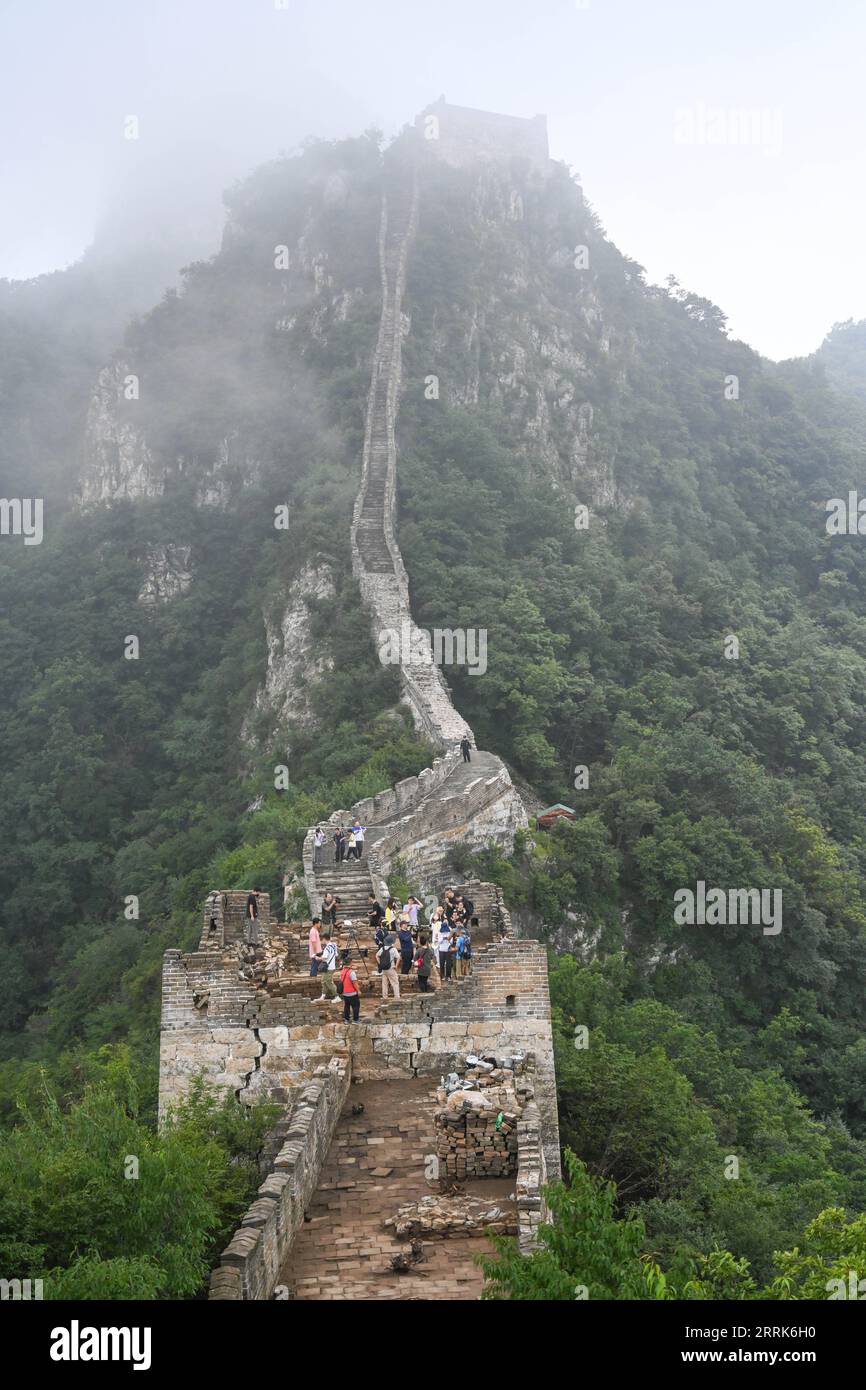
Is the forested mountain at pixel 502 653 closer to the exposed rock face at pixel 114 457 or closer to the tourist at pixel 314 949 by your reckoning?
the exposed rock face at pixel 114 457

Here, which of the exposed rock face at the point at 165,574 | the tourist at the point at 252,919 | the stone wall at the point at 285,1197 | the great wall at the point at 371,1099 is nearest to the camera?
the stone wall at the point at 285,1197

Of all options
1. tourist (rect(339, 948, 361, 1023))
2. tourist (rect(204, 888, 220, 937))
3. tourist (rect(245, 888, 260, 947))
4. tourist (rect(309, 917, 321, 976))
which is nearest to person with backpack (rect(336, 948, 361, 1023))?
tourist (rect(339, 948, 361, 1023))

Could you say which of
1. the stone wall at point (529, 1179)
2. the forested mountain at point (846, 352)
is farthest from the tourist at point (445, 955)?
the forested mountain at point (846, 352)

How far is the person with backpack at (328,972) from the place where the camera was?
16250 millimetres

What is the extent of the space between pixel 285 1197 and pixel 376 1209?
1.18 metres

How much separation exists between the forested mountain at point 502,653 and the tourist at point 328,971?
2.58 metres

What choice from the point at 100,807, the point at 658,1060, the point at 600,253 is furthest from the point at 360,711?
the point at 600,253

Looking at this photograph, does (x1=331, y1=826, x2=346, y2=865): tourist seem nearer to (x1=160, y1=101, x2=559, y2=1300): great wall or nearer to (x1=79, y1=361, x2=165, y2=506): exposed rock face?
(x1=160, y1=101, x2=559, y2=1300): great wall

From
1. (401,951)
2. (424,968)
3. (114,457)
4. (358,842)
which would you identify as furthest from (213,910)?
(114,457)

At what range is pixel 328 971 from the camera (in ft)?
55.4

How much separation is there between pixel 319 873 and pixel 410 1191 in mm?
13147

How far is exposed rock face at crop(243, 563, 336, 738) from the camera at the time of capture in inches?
1871

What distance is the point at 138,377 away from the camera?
79.9 meters
